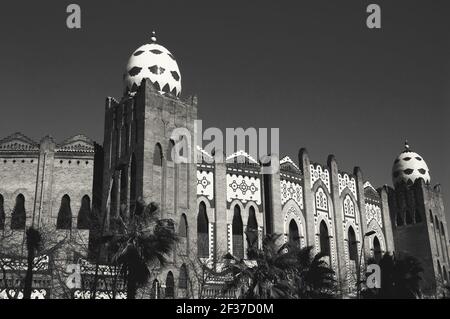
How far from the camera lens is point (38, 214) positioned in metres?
30.1

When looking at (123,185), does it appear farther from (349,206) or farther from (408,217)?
(408,217)

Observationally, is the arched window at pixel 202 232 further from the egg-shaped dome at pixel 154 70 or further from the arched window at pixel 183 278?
the egg-shaped dome at pixel 154 70

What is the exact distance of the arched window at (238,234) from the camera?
31.2 meters

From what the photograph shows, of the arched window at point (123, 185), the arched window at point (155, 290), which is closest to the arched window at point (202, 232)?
the arched window at point (155, 290)

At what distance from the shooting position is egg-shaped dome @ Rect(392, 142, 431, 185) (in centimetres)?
4309

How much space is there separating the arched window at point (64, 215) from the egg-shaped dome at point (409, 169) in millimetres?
24889

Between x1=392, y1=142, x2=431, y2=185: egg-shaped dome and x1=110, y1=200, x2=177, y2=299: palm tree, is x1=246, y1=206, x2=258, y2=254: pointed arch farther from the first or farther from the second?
x1=392, y1=142, x2=431, y2=185: egg-shaped dome

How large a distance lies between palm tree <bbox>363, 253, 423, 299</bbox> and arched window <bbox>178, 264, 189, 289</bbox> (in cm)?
898

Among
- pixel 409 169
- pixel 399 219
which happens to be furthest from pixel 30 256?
pixel 409 169

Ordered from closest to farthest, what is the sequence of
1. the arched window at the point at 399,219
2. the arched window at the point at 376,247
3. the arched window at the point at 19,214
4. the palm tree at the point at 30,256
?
the palm tree at the point at 30,256 < the arched window at the point at 19,214 < the arched window at the point at 376,247 < the arched window at the point at 399,219

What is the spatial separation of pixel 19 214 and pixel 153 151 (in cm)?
804
